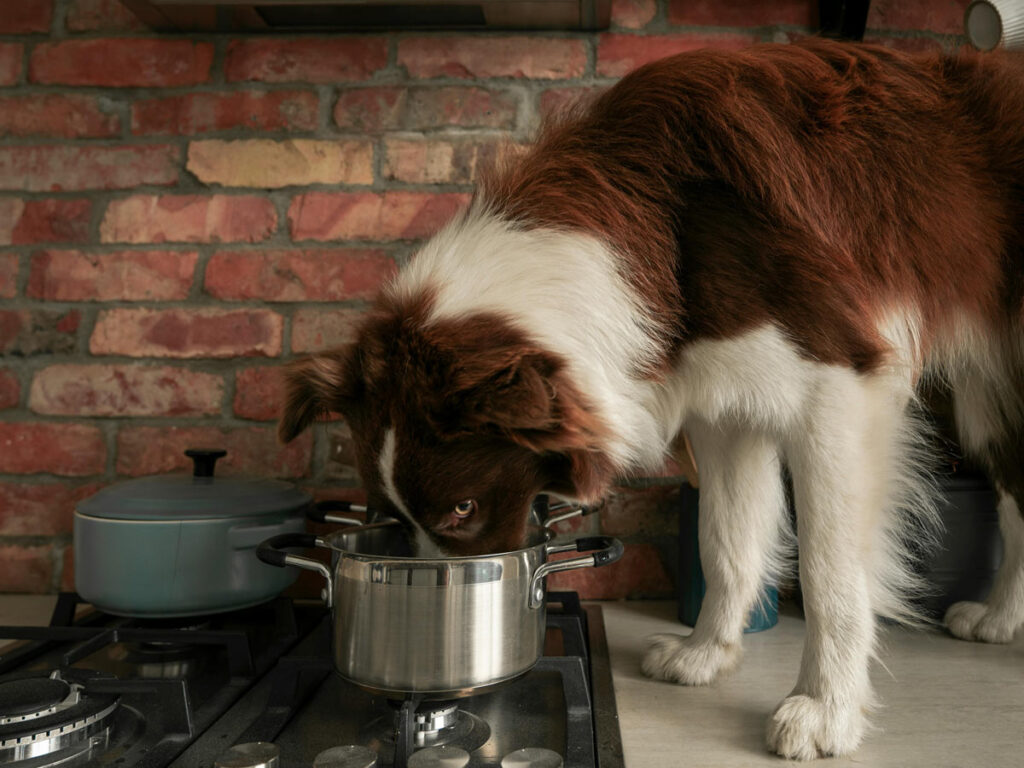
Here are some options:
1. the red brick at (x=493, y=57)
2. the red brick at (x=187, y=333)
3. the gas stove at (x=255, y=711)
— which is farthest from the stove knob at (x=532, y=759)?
the red brick at (x=493, y=57)

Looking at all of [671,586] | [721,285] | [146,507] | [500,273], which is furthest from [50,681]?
[671,586]

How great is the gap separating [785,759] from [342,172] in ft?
3.91

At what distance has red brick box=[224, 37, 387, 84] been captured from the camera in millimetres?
1457

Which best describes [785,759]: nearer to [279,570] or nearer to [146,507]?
[279,570]

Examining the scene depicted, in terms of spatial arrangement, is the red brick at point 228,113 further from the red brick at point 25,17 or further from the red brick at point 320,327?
the red brick at point 320,327

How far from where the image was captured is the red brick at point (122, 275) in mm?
1467

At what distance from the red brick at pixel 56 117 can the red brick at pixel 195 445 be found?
22.8 inches

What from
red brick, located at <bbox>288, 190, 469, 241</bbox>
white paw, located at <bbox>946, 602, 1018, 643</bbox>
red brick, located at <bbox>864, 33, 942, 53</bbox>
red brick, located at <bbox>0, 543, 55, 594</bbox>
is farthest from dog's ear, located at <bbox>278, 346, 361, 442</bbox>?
red brick, located at <bbox>864, 33, 942, 53</bbox>

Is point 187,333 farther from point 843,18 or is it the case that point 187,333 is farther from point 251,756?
point 843,18

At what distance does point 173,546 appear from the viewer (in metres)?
1.09

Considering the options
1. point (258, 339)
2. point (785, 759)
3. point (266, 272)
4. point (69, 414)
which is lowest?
point (785, 759)

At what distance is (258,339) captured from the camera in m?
1.46

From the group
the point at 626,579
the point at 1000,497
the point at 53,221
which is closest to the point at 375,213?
the point at 53,221

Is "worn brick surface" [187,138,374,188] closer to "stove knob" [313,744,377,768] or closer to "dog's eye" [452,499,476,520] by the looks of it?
"dog's eye" [452,499,476,520]
